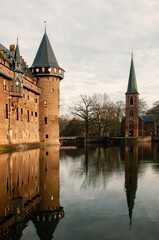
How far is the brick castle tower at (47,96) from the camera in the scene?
143 feet

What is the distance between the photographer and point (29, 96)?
1547 inches

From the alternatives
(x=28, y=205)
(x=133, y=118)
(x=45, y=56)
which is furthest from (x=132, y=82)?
(x=28, y=205)

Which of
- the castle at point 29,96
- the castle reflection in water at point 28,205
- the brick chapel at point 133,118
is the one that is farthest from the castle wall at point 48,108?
the brick chapel at point 133,118

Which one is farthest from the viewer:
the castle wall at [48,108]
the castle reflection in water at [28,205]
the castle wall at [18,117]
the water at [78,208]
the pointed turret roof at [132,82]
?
the pointed turret roof at [132,82]

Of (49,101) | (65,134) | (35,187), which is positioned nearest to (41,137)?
(49,101)

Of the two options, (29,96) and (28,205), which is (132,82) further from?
(28,205)

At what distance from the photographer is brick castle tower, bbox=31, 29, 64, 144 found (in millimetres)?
43625

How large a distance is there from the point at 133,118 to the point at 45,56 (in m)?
42.9

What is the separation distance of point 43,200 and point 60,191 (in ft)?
4.26

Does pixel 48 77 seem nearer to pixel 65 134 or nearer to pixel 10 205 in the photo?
pixel 65 134

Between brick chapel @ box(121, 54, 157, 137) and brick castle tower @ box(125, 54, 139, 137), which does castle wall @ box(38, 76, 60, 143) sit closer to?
brick castle tower @ box(125, 54, 139, 137)

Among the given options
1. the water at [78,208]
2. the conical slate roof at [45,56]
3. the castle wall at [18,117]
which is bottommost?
the water at [78,208]

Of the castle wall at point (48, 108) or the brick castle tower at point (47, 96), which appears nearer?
the brick castle tower at point (47, 96)

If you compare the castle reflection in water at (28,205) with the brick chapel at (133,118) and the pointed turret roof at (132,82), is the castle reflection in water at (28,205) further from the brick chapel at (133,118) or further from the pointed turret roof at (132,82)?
the brick chapel at (133,118)
